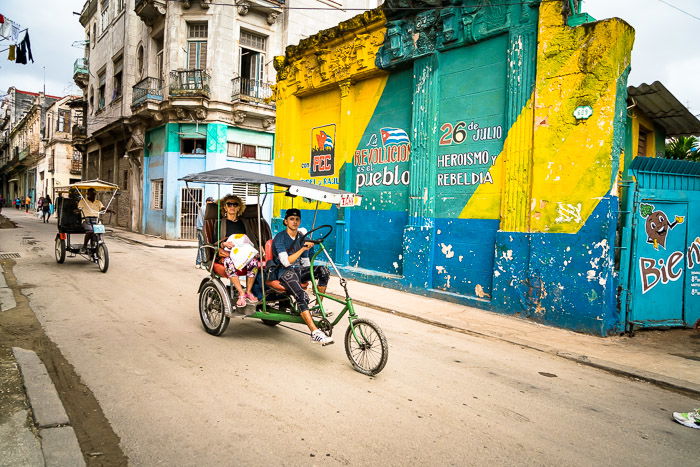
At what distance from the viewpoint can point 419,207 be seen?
9.56 metres

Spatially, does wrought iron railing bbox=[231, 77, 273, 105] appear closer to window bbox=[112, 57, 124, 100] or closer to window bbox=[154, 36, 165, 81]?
window bbox=[154, 36, 165, 81]

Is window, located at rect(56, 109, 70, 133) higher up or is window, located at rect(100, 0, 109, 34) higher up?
window, located at rect(100, 0, 109, 34)

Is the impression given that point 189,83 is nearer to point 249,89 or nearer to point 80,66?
point 249,89

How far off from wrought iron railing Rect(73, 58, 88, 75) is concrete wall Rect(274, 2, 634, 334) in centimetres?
2742

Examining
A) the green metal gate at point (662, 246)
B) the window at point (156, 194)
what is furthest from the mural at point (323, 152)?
the window at point (156, 194)

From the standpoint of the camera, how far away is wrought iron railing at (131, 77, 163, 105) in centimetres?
2120

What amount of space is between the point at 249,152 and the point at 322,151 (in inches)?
427

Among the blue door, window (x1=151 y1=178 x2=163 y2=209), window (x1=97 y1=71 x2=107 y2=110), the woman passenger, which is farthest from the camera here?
window (x1=97 y1=71 x2=107 y2=110)

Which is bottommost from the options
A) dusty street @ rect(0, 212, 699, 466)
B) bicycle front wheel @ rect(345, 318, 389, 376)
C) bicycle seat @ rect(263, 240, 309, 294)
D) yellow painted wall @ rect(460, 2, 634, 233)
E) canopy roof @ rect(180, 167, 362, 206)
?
dusty street @ rect(0, 212, 699, 466)

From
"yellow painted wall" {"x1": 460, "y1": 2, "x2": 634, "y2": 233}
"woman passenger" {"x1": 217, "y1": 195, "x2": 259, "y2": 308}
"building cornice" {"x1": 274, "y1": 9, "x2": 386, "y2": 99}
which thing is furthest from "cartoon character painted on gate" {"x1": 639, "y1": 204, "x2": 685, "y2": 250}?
"building cornice" {"x1": 274, "y1": 9, "x2": 386, "y2": 99}

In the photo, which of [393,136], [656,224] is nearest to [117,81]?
[393,136]

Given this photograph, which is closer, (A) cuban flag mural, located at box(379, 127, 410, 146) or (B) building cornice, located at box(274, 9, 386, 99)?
(A) cuban flag mural, located at box(379, 127, 410, 146)

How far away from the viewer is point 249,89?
21.7 m

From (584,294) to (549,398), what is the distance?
319 centimetres
